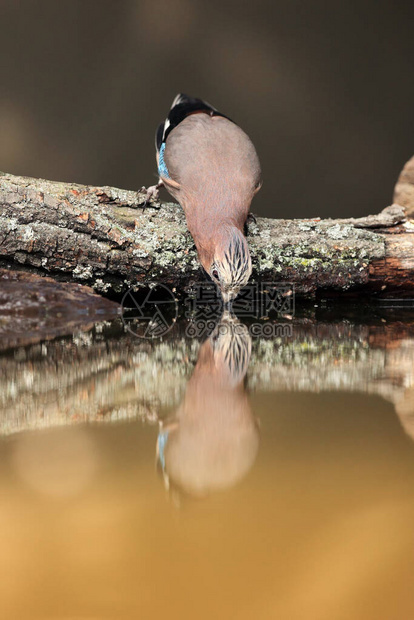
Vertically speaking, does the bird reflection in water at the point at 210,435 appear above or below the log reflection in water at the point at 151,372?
below

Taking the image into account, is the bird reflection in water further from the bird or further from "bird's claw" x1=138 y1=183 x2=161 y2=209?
"bird's claw" x1=138 y1=183 x2=161 y2=209

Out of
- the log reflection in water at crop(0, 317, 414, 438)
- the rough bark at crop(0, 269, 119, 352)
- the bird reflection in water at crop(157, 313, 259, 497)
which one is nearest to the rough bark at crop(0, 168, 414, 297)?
the rough bark at crop(0, 269, 119, 352)

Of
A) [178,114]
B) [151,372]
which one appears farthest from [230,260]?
[178,114]

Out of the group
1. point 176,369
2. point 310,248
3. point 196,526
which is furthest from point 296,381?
point 310,248

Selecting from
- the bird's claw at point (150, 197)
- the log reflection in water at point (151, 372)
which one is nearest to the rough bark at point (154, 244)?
the bird's claw at point (150, 197)

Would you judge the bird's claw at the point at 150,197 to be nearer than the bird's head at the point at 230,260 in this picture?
No

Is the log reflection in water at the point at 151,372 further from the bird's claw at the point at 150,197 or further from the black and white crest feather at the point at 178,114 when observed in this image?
the black and white crest feather at the point at 178,114
